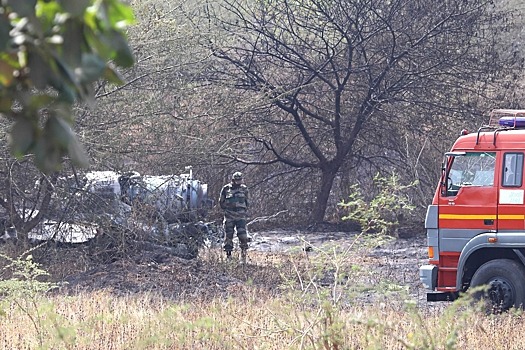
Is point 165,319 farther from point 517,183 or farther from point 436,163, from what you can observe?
point 436,163

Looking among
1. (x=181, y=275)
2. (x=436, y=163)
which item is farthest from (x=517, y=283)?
(x=436, y=163)

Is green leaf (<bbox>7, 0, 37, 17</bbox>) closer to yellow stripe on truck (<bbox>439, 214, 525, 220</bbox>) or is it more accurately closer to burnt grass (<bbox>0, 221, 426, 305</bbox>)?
yellow stripe on truck (<bbox>439, 214, 525, 220</bbox>)

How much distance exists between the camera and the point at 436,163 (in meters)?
21.2

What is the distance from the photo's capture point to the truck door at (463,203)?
33.5 feet

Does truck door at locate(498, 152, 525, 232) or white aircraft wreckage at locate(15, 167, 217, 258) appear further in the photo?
white aircraft wreckage at locate(15, 167, 217, 258)

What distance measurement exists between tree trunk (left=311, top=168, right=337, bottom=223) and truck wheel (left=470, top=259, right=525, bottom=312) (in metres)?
11.7

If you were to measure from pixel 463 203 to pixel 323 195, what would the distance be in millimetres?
11720

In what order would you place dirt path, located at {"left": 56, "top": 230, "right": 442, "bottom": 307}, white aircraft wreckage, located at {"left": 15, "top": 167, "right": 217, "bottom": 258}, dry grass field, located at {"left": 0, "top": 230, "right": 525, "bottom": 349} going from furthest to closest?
white aircraft wreckage, located at {"left": 15, "top": 167, "right": 217, "bottom": 258}, dirt path, located at {"left": 56, "top": 230, "right": 442, "bottom": 307}, dry grass field, located at {"left": 0, "top": 230, "right": 525, "bottom": 349}

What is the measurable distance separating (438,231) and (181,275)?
4206 mm

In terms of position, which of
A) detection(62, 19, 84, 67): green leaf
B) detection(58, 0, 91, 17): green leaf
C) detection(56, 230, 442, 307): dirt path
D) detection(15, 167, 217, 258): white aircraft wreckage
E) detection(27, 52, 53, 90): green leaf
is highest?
detection(58, 0, 91, 17): green leaf

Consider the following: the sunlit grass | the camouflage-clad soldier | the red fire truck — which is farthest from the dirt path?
the sunlit grass

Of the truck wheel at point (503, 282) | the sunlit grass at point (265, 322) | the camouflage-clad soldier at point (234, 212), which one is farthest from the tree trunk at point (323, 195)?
the truck wheel at point (503, 282)

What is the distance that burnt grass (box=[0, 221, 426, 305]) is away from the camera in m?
12.0

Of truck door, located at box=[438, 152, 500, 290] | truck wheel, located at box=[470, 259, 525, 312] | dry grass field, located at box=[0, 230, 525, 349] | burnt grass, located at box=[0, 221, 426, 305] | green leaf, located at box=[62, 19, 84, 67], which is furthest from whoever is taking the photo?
burnt grass, located at box=[0, 221, 426, 305]
